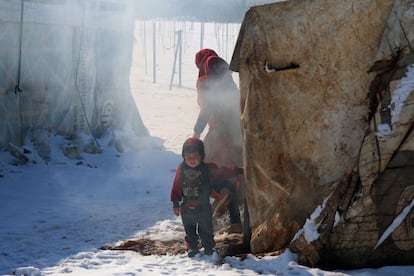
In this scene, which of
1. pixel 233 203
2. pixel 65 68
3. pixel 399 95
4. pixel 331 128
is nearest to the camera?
pixel 399 95

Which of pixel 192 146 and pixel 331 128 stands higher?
pixel 331 128

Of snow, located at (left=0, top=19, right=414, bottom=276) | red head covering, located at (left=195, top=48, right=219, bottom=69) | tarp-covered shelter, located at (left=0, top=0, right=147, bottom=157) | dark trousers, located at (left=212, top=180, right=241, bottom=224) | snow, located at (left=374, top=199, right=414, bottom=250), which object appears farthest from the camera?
tarp-covered shelter, located at (left=0, top=0, right=147, bottom=157)

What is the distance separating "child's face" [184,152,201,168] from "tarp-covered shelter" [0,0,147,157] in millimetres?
4403

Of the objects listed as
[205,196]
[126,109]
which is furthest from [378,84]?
[126,109]

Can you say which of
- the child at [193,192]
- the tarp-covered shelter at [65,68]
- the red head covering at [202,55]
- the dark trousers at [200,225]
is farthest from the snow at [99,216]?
the red head covering at [202,55]

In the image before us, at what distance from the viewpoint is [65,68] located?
9.10 m

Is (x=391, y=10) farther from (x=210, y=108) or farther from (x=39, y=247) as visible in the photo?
(x=39, y=247)

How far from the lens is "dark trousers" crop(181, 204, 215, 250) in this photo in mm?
4234

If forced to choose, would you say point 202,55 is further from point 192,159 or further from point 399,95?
point 399,95

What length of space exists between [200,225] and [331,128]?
1.29 meters

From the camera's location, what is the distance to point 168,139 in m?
11.5

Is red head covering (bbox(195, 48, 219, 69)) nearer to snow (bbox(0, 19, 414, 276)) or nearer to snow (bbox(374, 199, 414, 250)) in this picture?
snow (bbox(0, 19, 414, 276))

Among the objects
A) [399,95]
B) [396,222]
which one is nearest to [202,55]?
[399,95]

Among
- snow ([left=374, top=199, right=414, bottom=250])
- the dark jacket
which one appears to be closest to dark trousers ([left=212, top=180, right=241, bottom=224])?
the dark jacket
